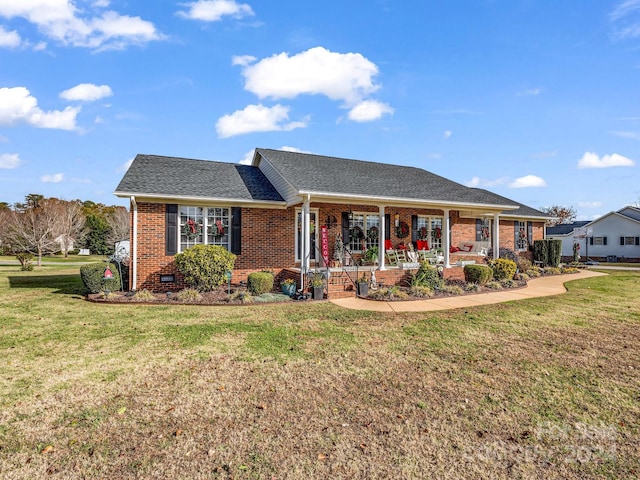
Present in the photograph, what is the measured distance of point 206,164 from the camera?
582 inches

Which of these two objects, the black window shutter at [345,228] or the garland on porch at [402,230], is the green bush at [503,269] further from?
the black window shutter at [345,228]

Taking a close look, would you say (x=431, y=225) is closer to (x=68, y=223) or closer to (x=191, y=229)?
(x=191, y=229)

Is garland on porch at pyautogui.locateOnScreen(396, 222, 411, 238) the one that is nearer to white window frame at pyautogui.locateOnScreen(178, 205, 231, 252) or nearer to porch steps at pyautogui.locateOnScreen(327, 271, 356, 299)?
porch steps at pyautogui.locateOnScreen(327, 271, 356, 299)

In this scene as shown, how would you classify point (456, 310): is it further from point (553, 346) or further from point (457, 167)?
point (457, 167)

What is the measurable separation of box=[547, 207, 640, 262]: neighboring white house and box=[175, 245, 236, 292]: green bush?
30.7 meters

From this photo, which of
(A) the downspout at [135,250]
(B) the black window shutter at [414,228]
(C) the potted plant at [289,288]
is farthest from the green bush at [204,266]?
(B) the black window shutter at [414,228]

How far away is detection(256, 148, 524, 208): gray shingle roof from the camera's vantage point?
1220 centimetres

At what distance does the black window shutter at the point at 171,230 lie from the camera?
11.3m

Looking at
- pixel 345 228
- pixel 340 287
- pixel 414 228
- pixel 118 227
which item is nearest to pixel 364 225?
pixel 345 228

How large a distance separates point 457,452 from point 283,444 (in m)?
1.52

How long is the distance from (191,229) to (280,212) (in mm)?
3143

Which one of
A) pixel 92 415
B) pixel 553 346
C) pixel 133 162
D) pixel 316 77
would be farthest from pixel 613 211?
pixel 92 415

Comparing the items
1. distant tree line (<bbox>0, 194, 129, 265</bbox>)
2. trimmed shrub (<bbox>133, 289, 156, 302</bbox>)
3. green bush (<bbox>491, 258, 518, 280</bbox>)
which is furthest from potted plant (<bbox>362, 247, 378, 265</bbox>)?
distant tree line (<bbox>0, 194, 129, 265</bbox>)

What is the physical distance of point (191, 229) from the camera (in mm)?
11562
